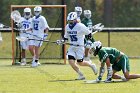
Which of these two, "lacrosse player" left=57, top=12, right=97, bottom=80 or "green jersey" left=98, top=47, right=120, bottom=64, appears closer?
"green jersey" left=98, top=47, right=120, bottom=64

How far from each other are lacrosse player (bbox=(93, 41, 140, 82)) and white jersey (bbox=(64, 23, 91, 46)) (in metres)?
1.53

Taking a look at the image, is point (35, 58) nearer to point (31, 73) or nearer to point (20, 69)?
point (20, 69)

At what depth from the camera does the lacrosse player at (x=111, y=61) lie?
57.9ft

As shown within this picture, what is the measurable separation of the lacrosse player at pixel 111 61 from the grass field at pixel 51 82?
1.01ft

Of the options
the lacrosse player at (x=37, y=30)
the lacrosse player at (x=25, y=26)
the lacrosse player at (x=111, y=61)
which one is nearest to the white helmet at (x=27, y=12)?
the lacrosse player at (x=25, y=26)

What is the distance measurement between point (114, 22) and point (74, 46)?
1457cm

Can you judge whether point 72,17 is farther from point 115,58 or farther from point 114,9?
point 114,9

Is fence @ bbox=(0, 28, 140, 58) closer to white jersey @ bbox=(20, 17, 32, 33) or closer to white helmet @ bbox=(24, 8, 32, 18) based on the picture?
white jersey @ bbox=(20, 17, 32, 33)

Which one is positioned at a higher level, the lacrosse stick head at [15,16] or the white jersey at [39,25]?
the lacrosse stick head at [15,16]

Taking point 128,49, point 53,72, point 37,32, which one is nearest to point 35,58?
point 37,32

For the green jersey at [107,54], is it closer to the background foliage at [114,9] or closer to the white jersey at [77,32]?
the white jersey at [77,32]

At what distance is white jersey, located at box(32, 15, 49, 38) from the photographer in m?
24.1

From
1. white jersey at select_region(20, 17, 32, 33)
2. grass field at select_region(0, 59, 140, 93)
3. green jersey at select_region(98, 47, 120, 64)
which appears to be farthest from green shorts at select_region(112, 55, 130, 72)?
white jersey at select_region(20, 17, 32, 33)

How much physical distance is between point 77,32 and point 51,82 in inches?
75.1
